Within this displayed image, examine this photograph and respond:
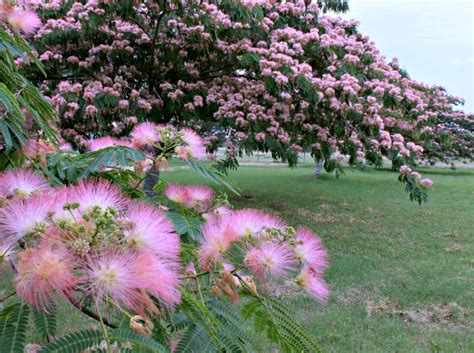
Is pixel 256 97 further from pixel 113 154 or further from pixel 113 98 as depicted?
pixel 113 154

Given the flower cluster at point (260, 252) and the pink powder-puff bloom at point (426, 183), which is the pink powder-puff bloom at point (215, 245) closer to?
the flower cluster at point (260, 252)

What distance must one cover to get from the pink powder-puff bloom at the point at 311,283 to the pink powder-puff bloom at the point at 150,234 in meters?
0.33

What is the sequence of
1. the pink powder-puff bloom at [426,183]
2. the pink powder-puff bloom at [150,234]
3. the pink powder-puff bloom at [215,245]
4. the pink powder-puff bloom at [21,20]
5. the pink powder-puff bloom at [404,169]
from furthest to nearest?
the pink powder-puff bloom at [426,183] < the pink powder-puff bloom at [404,169] < the pink powder-puff bloom at [21,20] < the pink powder-puff bloom at [215,245] < the pink powder-puff bloom at [150,234]

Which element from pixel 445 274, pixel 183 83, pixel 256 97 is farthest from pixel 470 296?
pixel 183 83

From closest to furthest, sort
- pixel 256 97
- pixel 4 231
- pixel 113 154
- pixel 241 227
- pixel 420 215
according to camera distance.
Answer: pixel 4 231
pixel 241 227
pixel 113 154
pixel 256 97
pixel 420 215

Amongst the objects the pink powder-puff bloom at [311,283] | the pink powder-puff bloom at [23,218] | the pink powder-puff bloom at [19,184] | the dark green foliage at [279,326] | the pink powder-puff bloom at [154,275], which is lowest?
the dark green foliage at [279,326]

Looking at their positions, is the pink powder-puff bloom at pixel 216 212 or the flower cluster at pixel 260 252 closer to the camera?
the flower cluster at pixel 260 252

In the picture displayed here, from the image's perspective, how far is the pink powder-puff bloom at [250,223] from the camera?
3.18 feet

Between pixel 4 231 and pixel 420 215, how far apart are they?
1158 centimetres

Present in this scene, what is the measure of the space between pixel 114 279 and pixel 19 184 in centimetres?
44

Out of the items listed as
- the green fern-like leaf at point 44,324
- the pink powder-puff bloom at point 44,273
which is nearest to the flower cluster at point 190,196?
the green fern-like leaf at point 44,324

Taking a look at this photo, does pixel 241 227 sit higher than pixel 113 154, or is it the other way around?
pixel 113 154

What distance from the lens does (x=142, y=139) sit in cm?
148

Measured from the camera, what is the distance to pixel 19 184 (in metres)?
0.97
